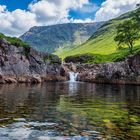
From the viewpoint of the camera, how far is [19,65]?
101875mm

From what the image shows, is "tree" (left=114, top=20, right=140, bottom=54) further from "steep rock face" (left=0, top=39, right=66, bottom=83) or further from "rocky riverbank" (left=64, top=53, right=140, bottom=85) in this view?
"steep rock face" (left=0, top=39, right=66, bottom=83)

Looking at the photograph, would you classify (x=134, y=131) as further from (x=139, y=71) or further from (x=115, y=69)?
(x=115, y=69)

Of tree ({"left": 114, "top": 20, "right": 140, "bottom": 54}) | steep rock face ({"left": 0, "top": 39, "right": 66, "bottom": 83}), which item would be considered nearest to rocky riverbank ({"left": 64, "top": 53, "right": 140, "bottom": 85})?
steep rock face ({"left": 0, "top": 39, "right": 66, "bottom": 83})

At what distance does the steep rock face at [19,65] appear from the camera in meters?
95.8

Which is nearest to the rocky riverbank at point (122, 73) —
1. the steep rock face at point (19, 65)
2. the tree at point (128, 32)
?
the steep rock face at point (19, 65)

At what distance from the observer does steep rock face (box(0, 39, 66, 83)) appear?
95.8 metres

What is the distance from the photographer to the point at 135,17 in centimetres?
13962

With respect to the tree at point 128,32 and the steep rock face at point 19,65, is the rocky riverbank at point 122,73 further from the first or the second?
the tree at point 128,32

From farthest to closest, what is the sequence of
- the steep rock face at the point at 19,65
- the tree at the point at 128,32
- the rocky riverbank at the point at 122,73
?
1. the tree at the point at 128,32
2. the rocky riverbank at the point at 122,73
3. the steep rock face at the point at 19,65

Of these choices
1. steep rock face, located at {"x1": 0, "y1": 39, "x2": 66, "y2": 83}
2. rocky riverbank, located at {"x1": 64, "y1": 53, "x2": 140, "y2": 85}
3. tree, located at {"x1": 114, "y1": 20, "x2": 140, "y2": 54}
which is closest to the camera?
steep rock face, located at {"x1": 0, "y1": 39, "x2": 66, "y2": 83}

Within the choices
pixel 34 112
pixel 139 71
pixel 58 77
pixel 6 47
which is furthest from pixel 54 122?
pixel 58 77

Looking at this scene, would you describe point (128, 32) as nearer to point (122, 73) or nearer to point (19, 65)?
point (122, 73)

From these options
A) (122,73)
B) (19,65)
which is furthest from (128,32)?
(19,65)

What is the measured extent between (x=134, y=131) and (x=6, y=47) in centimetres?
8138
